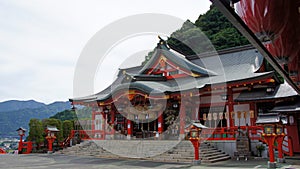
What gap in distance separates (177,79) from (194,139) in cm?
800

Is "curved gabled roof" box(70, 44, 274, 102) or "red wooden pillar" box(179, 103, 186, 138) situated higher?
"curved gabled roof" box(70, 44, 274, 102)

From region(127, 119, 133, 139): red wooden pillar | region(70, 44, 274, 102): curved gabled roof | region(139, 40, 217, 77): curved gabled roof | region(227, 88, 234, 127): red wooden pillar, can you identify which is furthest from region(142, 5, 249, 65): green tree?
region(227, 88, 234, 127): red wooden pillar

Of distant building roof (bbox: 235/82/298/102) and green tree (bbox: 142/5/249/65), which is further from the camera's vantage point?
green tree (bbox: 142/5/249/65)

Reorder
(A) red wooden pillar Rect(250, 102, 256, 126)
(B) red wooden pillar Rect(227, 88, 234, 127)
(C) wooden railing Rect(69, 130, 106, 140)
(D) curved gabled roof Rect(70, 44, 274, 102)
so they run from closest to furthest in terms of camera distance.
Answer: (A) red wooden pillar Rect(250, 102, 256, 126)
(B) red wooden pillar Rect(227, 88, 234, 127)
(D) curved gabled roof Rect(70, 44, 274, 102)
(C) wooden railing Rect(69, 130, 106, 140)

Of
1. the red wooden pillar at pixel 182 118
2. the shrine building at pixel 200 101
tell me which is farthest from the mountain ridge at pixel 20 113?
the red wooden pillar at pixel 182 118

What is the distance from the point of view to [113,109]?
18.8m

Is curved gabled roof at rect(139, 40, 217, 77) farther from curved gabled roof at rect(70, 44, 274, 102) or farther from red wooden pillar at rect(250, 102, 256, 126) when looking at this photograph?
red wooden pillar at rect(250, 102, 256, 126)

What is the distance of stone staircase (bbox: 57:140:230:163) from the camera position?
1244 cm

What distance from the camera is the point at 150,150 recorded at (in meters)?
14.0

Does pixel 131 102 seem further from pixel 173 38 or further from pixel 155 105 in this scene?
pixel 173 38

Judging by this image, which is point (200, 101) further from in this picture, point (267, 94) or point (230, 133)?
point (267, 94)

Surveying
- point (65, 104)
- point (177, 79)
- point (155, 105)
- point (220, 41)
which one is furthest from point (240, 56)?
point (65, 104)

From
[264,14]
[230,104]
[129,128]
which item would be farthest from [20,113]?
[264,14]

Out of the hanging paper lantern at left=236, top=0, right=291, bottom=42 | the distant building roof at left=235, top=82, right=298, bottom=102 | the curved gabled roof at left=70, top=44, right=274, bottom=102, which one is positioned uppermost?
the curved gabled roof at left=70, top=44, right=274, bottom=102
